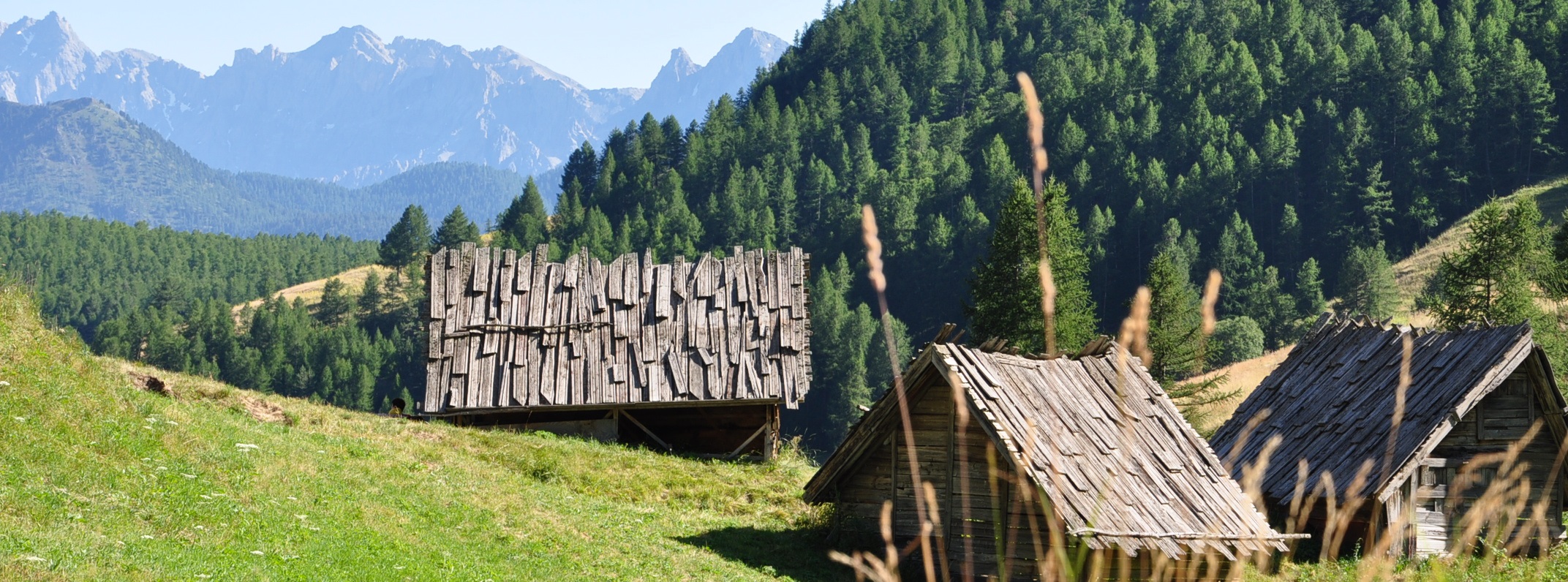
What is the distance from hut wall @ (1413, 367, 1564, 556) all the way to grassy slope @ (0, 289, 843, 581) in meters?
10.6

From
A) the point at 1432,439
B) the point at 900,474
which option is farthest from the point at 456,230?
the point at 1432,439

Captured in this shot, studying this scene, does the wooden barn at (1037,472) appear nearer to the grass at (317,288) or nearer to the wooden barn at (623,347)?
the wooden barn at (623,347)

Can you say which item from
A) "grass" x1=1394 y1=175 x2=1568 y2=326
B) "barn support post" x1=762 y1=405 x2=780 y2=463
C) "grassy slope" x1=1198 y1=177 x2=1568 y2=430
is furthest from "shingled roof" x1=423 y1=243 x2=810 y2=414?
"grass" x1=1394 y1=175 x2=1568 y2=326

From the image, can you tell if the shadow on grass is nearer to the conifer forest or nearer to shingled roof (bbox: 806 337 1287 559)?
shingled roof (bbox: 806 337 1287 559)

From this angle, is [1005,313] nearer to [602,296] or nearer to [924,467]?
[602,296]

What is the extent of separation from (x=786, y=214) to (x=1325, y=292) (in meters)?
65.1

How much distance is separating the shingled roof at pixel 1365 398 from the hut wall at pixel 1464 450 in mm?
615

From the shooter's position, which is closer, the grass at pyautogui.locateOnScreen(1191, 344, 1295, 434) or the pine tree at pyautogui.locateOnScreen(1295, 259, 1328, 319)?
the grass at pyautogui.locateOnScreen(1191, 344, 1295, 434)

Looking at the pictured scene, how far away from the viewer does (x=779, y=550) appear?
2020 cm

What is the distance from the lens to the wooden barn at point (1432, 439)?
22.1 meters

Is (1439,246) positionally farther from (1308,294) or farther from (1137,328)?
(1137,328)

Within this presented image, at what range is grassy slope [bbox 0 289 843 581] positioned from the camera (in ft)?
42.3

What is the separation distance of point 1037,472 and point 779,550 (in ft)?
18.3

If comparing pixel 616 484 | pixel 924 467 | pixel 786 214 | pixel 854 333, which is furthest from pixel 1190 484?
pixel 786 214
